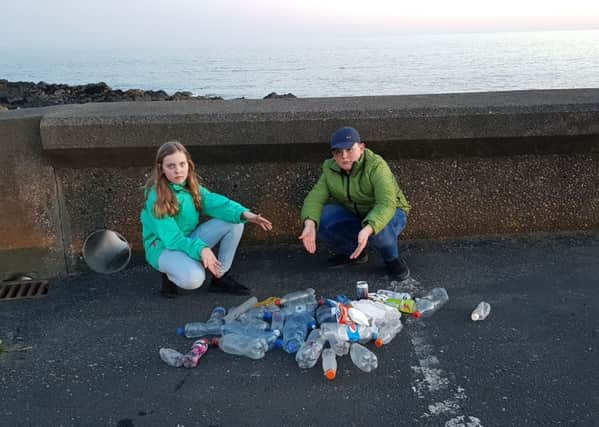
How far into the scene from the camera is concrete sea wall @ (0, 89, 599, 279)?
503 cm

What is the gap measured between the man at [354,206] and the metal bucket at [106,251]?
173 cm

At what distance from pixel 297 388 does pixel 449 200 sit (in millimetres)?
2618

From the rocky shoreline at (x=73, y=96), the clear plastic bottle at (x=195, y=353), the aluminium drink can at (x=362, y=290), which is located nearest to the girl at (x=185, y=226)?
the clear plastic bottle at (x=195, y=353)

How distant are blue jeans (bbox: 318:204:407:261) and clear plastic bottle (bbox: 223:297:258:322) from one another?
886mm

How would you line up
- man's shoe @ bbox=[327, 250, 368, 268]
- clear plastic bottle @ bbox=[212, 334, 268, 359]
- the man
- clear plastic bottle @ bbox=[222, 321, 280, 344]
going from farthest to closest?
1. man's shoe @ bbox=[327, 250, 368, 268]
2. the man
3. clear plastic bottle @ bbox=[222, 321, 280, 344]
4. clear plastic bottle @ bbox=[212, 334, 268, 359]

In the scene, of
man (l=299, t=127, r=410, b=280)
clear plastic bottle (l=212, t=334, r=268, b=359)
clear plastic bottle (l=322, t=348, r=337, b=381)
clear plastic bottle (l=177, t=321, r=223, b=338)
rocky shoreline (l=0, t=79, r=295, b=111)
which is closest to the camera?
clear plastic bottle (l=322, t=348, r=337, b=381)

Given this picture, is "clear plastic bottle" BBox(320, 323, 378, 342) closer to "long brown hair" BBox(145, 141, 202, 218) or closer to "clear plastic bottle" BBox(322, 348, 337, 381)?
"clear plastic bottle" BBox(322, 348, 337, 381)

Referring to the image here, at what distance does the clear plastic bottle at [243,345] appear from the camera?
3.81 m

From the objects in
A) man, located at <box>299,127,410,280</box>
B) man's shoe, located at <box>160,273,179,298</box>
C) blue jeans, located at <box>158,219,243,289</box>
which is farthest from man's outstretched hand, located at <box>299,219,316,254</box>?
man's shoe, located at <box>160,273,179,298</box>

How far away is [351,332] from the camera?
3.87 meters

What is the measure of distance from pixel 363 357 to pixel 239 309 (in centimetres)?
113

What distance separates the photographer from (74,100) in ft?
94.1

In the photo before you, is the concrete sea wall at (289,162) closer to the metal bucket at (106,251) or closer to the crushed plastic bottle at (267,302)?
the metal bucket at (106,251)

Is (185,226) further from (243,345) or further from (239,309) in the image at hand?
(243,345)
